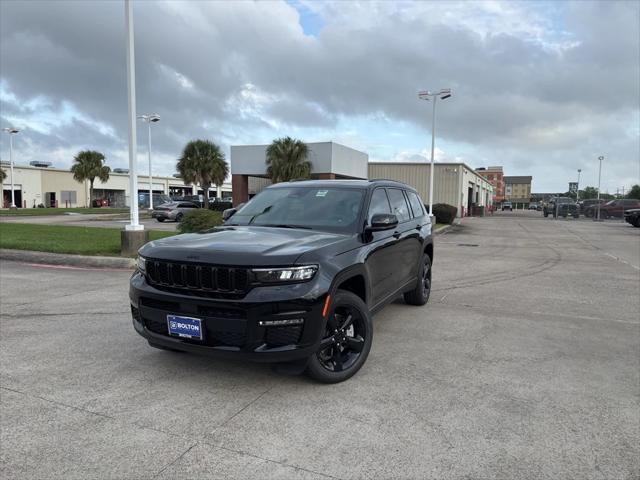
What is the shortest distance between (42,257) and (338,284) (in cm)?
916

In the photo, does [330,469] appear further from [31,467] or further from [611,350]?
[611,350]

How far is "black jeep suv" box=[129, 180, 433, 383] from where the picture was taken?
3.45m

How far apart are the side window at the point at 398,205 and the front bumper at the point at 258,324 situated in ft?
8.23

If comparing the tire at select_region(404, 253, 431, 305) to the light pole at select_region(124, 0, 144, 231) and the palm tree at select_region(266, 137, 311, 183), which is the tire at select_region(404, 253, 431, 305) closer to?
the light pole at select_region(124, 0, 144, 231)

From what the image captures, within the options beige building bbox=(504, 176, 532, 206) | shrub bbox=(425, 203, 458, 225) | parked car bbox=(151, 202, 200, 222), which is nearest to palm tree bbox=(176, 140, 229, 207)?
parked car bbox=(151, 202, 200, 222)

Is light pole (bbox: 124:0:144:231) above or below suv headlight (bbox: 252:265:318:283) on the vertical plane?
above

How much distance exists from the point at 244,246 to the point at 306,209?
1.36 meters

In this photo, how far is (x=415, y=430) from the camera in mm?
3227

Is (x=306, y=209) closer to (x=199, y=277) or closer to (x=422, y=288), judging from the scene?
(x=199, y=277)

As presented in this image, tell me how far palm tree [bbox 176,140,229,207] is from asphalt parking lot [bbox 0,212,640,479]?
33578 mm

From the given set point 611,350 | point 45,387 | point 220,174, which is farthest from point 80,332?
point 220,174

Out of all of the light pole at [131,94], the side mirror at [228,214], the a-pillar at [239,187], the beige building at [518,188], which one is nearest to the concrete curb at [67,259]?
the light pole at [131,94]

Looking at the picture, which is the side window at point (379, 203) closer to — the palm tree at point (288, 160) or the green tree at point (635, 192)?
the palm tree at point (288, 160)

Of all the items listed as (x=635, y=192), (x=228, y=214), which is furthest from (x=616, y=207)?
(x=635, y=192)
